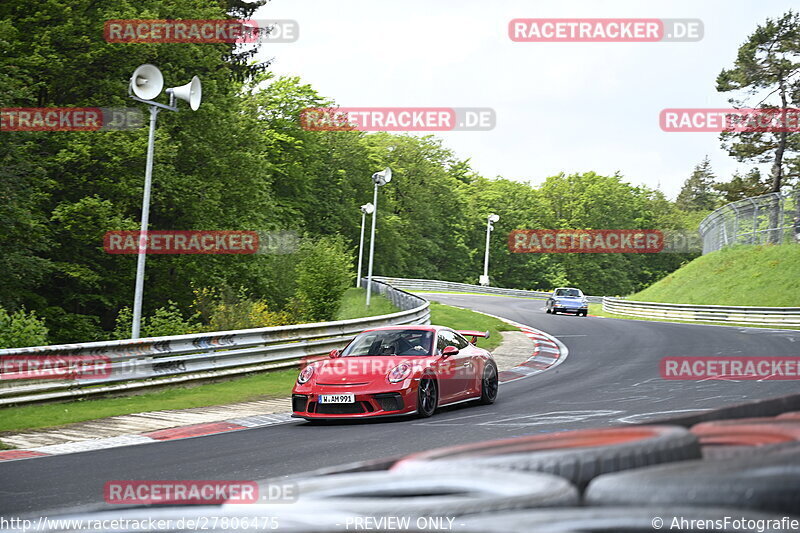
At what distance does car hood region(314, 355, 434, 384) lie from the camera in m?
11.7

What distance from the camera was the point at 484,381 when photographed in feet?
44.1

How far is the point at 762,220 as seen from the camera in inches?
1828

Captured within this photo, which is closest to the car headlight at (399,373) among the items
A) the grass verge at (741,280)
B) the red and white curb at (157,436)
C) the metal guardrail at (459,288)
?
the red and white curb at (157,436)

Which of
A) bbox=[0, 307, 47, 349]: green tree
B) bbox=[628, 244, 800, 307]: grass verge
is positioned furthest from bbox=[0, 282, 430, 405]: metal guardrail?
bbox=[628, 244, 800, 307]: grass verge

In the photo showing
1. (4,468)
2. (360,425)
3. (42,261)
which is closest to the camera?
(4,468)

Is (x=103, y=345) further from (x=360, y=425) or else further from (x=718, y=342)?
(x=718, y=342)

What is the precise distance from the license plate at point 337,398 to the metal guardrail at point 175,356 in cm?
394

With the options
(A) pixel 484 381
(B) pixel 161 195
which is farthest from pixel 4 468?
(B) pixel 161 195

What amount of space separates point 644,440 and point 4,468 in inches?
305

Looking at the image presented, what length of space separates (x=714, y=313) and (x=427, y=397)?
32.2 metres

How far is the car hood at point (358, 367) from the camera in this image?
38.4 feet

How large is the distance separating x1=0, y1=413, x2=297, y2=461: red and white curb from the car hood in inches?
36.7

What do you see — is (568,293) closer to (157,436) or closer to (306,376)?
(306,376)

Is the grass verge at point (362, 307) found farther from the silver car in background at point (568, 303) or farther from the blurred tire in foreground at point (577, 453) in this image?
the blurred tire in foreground at point (577, 453)
